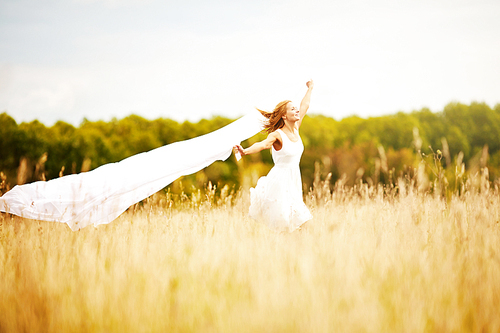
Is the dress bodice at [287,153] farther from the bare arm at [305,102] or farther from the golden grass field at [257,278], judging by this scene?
the golden grass field at [257,278]

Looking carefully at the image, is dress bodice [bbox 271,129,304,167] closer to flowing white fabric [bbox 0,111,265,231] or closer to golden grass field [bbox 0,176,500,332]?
flowing white fabric [bbox 0,111,265,231]

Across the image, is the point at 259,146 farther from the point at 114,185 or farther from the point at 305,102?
the point at 114,185

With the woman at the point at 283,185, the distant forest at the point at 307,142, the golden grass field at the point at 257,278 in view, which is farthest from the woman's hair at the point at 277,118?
the distant forest at the point at 307,142

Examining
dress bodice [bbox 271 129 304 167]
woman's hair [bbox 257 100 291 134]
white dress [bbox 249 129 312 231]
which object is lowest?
white dress [bbox 249 129 312 231]

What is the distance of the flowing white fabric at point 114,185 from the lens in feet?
12.7

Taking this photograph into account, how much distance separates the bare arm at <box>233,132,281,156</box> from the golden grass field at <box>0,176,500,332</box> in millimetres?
927

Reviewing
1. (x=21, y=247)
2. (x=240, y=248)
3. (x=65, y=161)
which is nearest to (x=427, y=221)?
(x=240, y=248)

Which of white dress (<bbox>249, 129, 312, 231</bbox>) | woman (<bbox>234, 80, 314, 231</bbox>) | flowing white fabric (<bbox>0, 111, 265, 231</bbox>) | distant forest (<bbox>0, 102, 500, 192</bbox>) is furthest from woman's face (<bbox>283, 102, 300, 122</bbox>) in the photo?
distant forest (<bbox>0, 102, 500, 192</bbox>)

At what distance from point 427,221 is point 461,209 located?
1.49ft

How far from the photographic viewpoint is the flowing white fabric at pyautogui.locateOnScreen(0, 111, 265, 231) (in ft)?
12.7

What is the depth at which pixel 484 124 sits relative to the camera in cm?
2052

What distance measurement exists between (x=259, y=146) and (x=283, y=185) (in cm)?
59

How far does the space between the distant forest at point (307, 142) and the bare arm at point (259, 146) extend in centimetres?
501

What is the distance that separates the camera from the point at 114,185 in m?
4.11
